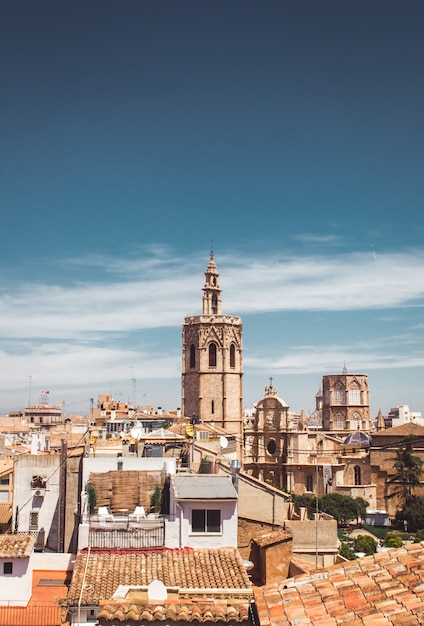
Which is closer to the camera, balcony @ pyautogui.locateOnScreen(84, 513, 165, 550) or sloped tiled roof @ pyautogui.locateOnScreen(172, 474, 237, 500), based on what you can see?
balcony @ pyautogui.locateOnScreen(84, 513, 165, 550)

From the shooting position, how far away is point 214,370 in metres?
77.2

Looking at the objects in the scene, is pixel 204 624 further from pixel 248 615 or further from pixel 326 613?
pixel 326 613

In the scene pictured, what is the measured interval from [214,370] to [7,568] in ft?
193

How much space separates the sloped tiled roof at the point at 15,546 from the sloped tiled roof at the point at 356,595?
38.1ft

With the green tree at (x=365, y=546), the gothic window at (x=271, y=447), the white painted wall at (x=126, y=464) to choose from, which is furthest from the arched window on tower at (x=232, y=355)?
the white painted wall at (x=126, y=464)

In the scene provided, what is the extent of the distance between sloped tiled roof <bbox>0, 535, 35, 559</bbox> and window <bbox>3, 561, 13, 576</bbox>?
23 cm

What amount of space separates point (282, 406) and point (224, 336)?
10.9 m

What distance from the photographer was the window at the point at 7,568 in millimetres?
18734

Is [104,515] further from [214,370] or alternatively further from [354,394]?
[354,394]

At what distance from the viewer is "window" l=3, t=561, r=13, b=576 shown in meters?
18.7

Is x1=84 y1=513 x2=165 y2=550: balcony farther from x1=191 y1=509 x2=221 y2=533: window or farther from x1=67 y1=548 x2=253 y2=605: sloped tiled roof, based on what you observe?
x1=191 y1=509 x2=221 y2=533: window

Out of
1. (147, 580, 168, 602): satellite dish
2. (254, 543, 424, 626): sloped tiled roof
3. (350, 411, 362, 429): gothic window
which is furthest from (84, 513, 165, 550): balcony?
(350, 411, 362, 429): gothic window

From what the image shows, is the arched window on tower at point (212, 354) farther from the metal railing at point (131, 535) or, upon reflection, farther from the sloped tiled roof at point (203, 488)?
the metal railing at point (131, 535)

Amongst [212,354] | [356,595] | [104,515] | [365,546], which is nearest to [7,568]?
[104,515]
